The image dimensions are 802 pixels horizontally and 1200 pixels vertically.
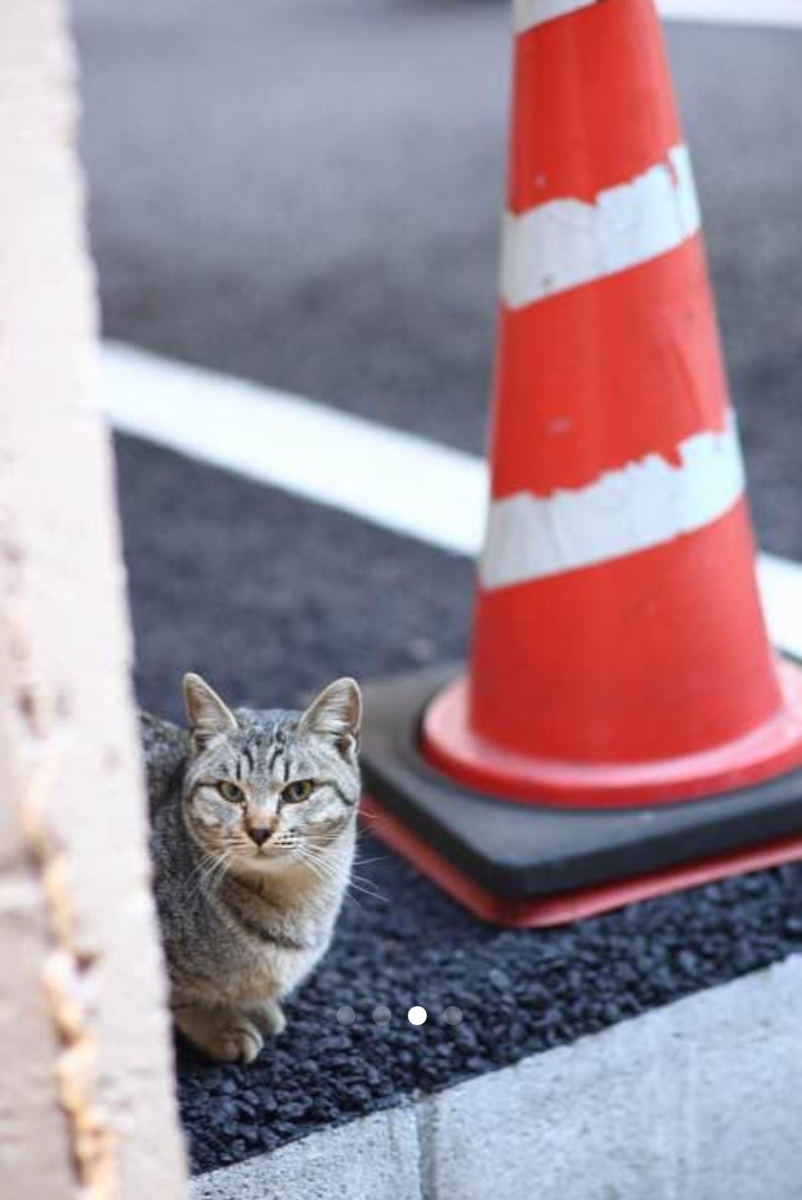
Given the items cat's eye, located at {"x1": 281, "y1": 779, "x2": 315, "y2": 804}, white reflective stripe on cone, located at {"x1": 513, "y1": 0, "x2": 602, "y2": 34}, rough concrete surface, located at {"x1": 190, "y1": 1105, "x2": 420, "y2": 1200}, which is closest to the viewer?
rough concrete surface, located at {"x1": 190, "y1": 1105, "x2": 420, "y2": 1200}

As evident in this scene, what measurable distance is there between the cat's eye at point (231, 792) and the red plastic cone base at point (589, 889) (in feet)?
1.82

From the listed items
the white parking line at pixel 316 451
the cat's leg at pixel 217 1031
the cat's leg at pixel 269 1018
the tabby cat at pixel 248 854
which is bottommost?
the white parking line at pixel 316 451

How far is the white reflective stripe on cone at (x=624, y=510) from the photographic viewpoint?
325cm

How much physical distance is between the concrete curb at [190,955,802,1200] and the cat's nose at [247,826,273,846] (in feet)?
1.25

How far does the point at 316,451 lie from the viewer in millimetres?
6098

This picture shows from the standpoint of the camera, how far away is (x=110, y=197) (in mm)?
10219

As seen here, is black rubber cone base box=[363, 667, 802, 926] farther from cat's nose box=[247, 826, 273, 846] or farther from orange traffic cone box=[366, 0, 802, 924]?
cat's nose box=[247, 826, 273, 846]

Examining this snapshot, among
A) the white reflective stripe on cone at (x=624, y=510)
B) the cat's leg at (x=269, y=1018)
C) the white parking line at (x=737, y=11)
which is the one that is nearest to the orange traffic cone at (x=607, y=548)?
the white reflective stripe on cone at (x=624, y=510)

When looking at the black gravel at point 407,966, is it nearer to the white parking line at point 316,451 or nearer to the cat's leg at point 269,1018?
the cat's leg at point 269,1018

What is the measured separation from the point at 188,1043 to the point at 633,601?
976 millimetres

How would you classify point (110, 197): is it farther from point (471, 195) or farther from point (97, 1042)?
point (97, 1042)

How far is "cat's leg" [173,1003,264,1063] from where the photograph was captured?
2.82m

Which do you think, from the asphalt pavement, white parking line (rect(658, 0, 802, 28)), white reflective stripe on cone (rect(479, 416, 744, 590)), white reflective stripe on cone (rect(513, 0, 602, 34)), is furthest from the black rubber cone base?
white parking line (rect(658, 0, 802, 28))

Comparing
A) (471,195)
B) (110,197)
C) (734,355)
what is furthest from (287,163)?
(734,355)
